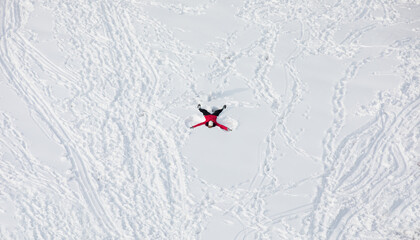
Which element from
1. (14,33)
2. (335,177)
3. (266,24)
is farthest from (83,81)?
(335,177)

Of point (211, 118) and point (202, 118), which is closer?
point (211, 118)

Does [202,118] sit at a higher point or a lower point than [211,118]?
higher

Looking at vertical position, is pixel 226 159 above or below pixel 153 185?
above

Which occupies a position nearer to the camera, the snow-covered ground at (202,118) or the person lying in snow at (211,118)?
the snow-covered ground at (202,118)

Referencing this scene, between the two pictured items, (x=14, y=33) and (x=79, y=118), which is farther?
(x=14, y=33)

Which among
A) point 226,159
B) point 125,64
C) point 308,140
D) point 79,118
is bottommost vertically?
point 226,159

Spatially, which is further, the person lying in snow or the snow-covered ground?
the person lying in snow

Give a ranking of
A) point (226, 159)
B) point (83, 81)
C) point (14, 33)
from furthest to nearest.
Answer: point (14, 33), point (83, 81), point (226, 159)

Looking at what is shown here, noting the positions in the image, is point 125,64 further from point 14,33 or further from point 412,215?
point 412,215
